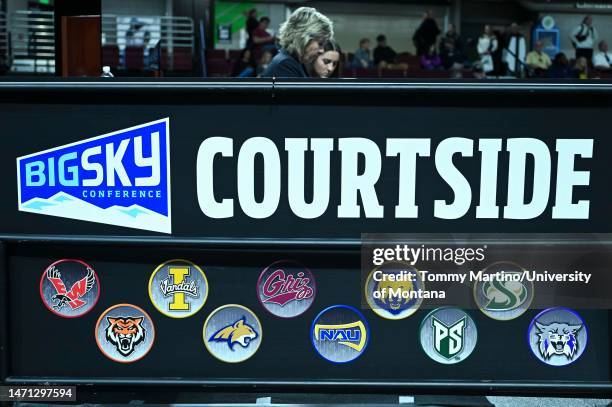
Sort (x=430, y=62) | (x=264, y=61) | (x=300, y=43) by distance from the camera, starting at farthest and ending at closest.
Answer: (x=430, y=62) → (x=264, y=61) → (x=300, y=43)

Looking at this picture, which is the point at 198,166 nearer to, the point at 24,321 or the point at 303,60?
the point at 24,321

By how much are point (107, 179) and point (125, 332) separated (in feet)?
2.02

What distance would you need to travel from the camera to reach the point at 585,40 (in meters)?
24.7

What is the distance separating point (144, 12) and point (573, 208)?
82.5 feet

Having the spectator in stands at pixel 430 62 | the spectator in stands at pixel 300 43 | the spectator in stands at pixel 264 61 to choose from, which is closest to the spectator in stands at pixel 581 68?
the spectator in stands at pixel 430 62

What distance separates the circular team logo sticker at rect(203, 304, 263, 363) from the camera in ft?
10.2

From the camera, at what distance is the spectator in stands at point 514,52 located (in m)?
21.6

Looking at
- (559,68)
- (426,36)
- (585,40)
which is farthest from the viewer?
(585,40)

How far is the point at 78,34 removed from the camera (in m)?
4.31

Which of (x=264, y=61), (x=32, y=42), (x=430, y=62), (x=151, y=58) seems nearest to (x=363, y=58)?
(x=430, y=62)

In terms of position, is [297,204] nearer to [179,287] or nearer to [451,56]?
[179,287]

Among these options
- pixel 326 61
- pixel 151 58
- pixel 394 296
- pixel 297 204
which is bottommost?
pixel 394 296

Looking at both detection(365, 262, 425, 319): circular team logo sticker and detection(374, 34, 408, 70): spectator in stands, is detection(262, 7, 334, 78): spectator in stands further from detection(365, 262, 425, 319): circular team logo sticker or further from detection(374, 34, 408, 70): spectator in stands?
detection(374, 34, 408, 70): spectator in stands

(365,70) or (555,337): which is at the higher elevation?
(365,70)
